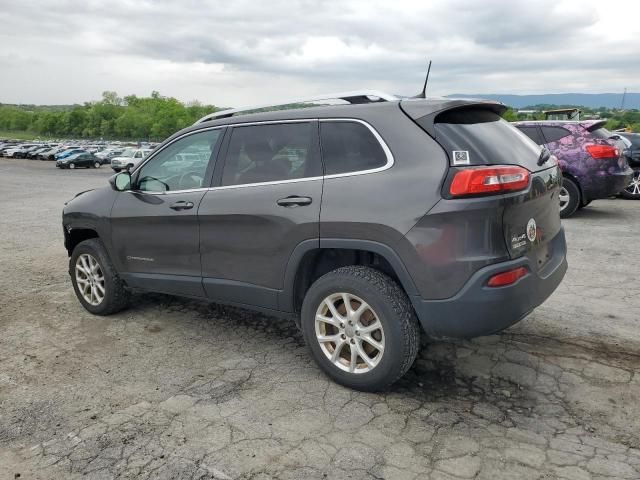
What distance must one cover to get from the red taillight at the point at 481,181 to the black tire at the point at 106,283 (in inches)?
126

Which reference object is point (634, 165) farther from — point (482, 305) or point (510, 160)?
point (482, 305)

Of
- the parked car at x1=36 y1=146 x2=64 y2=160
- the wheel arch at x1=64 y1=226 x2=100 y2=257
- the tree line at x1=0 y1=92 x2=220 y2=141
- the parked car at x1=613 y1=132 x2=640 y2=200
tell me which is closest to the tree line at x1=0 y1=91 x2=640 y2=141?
the tree line at x1=0 y1=92 x2=220 y2=141

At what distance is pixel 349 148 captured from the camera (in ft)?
11.2

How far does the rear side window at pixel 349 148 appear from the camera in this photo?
10.9ft

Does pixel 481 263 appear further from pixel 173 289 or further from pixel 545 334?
pixel 173 289

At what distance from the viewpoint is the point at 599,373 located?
3590 mm

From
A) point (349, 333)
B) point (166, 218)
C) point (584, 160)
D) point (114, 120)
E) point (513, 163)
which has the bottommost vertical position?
point (349, 333)

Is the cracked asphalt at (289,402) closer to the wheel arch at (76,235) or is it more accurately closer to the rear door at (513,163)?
the wheel arch at (76,235)

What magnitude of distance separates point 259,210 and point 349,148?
749 millimetres

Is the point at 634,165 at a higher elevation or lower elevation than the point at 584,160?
lower

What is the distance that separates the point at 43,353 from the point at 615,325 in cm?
455

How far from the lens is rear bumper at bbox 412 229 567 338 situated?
2950 millimetres

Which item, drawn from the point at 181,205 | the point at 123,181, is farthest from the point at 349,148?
the point at 123,181

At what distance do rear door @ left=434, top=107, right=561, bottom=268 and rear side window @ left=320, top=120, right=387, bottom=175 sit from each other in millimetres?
401
